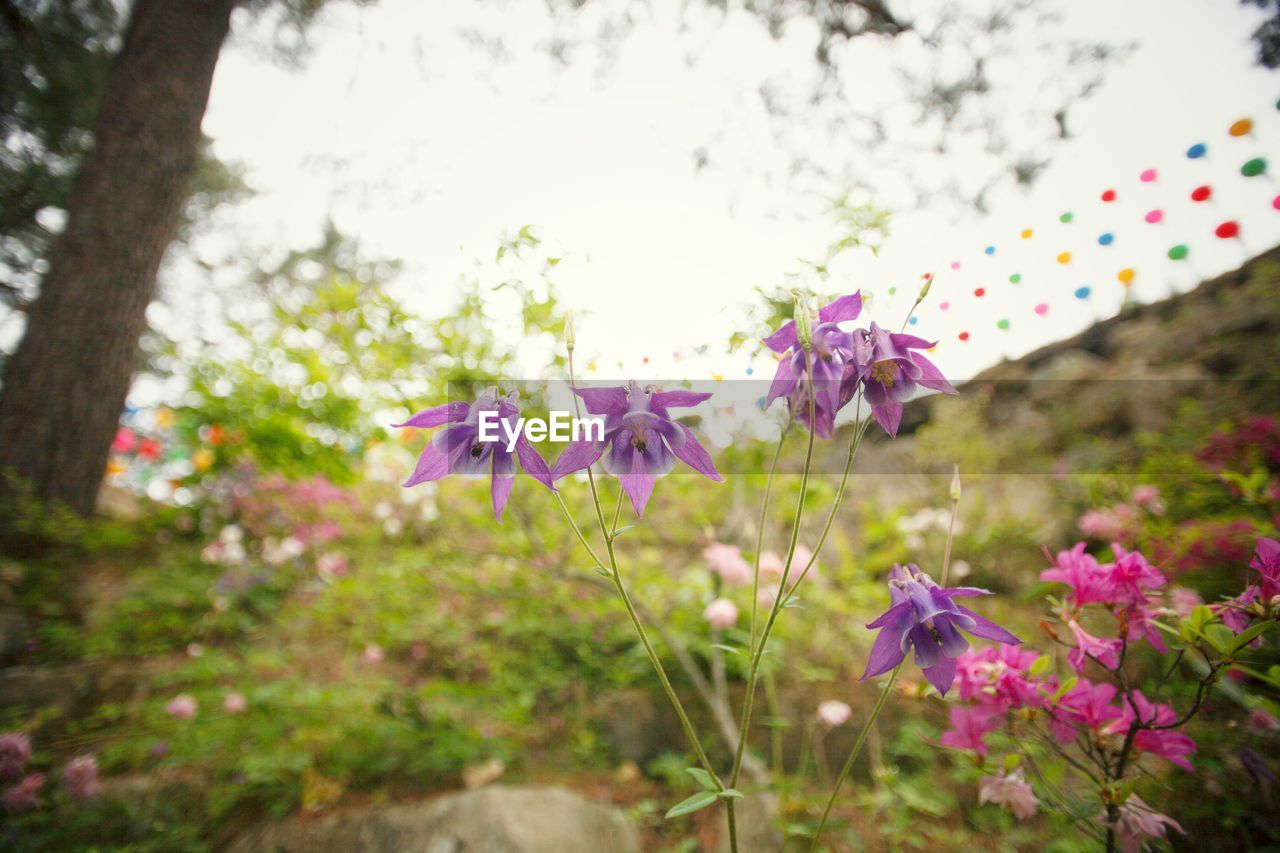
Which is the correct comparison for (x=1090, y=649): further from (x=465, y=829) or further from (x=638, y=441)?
(x=465, y=829)

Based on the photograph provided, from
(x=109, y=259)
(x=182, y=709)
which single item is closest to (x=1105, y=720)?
(x=182, y=709)

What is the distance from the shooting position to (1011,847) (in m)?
1.63

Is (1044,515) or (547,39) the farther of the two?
(1044,515)

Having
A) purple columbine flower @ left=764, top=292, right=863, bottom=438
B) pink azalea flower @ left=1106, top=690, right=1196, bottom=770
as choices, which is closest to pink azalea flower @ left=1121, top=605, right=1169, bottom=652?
pink azalea flower @ left=1106, top=690, right=1196, bottom=770

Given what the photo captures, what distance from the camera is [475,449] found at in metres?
0.73

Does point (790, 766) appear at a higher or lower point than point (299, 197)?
lower

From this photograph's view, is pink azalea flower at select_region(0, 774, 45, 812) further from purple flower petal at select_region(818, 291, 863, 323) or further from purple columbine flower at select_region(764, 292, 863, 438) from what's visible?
purple flower petal at select_region(818, 291, 863, 323)

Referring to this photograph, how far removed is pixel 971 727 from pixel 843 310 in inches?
34.3

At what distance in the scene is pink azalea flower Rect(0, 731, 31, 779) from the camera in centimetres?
161

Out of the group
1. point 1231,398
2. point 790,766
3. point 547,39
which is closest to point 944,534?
point 1231,398

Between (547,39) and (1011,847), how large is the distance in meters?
4.17

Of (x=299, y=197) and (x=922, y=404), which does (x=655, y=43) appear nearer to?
(x=299, y=197)

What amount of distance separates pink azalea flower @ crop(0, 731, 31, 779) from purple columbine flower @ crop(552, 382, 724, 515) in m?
2.35

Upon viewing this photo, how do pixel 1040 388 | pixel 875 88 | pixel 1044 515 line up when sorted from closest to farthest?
pixel 875 88, pixel 1044 515, pixel 1040 388
